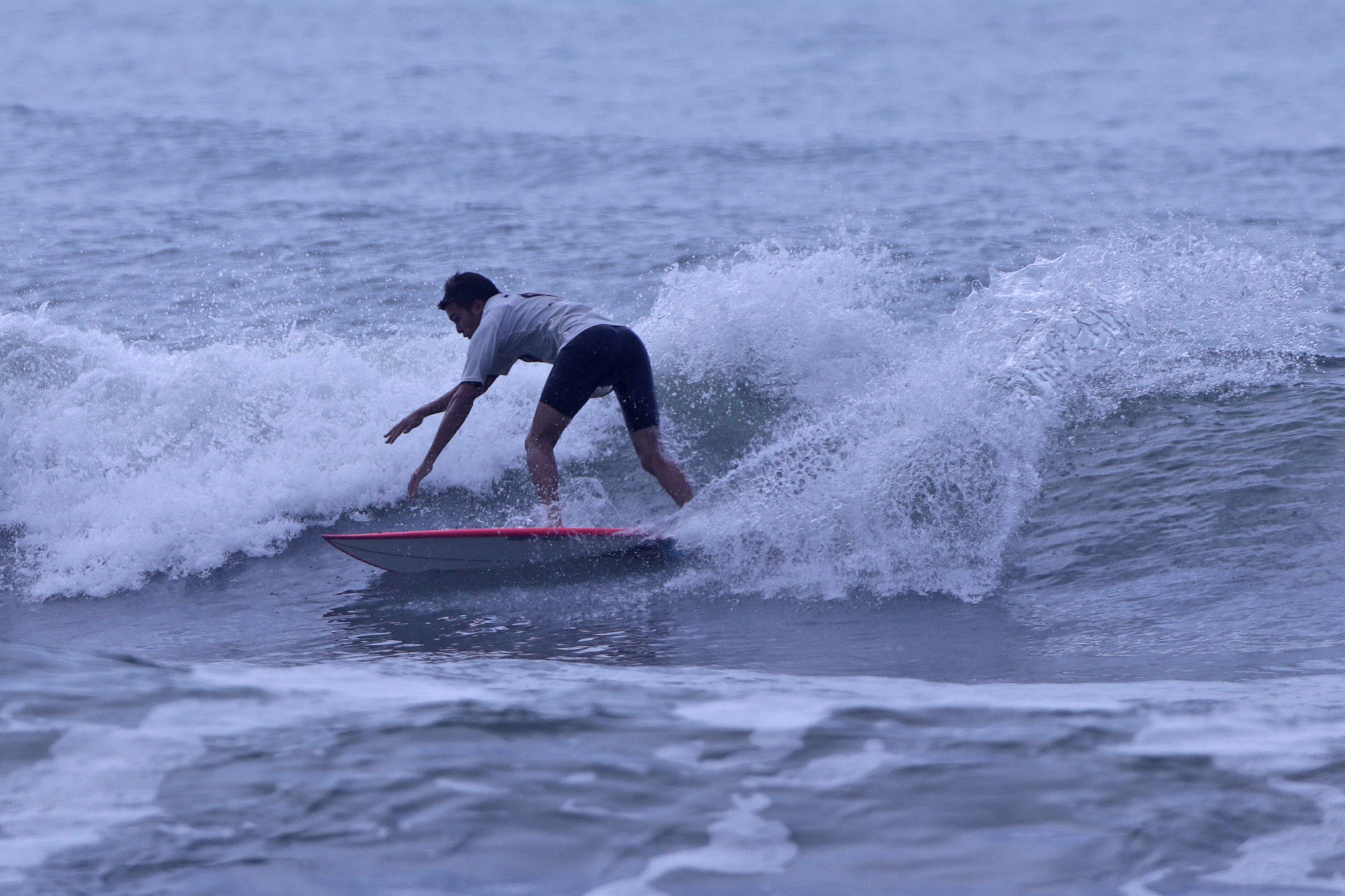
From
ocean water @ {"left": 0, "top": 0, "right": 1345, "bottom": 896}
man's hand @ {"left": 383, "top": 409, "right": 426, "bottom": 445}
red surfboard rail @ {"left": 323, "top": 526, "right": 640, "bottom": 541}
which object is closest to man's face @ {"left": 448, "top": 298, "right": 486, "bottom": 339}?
man's hand @ {"left": 383, "top": 409, "right": 426, "bottom": 445}

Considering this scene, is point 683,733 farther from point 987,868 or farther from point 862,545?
point 862,545

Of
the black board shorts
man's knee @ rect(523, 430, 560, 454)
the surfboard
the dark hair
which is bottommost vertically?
the surfboard

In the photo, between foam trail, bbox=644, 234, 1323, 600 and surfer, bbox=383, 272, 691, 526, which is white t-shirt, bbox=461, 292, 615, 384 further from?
foam trail, bbox=644, 234, 1323, 600

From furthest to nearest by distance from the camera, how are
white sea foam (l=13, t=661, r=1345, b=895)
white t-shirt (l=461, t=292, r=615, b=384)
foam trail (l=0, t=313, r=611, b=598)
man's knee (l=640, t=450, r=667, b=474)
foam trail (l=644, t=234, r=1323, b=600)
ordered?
foam trail (l=0, t=313, r=611, b=598) < man's knee (l=640, t=450, r=667, b=474) < white t-shirt (l=461, t=292, r=615, b=384) < foam trail (l=644, t=234, r=1323, b=600) < white sea foam (l=13, t=661, r=1345, b=895)

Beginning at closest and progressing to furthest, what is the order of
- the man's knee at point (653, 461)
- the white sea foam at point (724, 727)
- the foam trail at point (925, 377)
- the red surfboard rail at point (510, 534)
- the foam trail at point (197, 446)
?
the white sea foam at point (724, 727) < the foam trail at point (925, 377) < the red surfboard rail at point (510, 534) < the man's knee at point (653, 461) < the foam trail at point (197, 446)

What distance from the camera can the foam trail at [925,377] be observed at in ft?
20.5

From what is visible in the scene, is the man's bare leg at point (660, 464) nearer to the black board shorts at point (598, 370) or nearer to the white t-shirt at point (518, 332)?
the black board shorts at point (598, 370)

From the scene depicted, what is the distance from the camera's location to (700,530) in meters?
6.40

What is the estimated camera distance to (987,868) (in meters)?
2.91

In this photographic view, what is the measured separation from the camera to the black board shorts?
6.47 meters

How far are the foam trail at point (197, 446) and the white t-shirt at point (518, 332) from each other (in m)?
1.41

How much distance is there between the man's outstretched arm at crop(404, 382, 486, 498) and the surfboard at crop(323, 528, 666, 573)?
0.26 meters

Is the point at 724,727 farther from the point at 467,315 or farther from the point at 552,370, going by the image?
the point at 467,315

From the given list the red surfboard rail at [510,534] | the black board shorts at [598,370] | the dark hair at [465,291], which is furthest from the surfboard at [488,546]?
the dark hair at [465,291]
